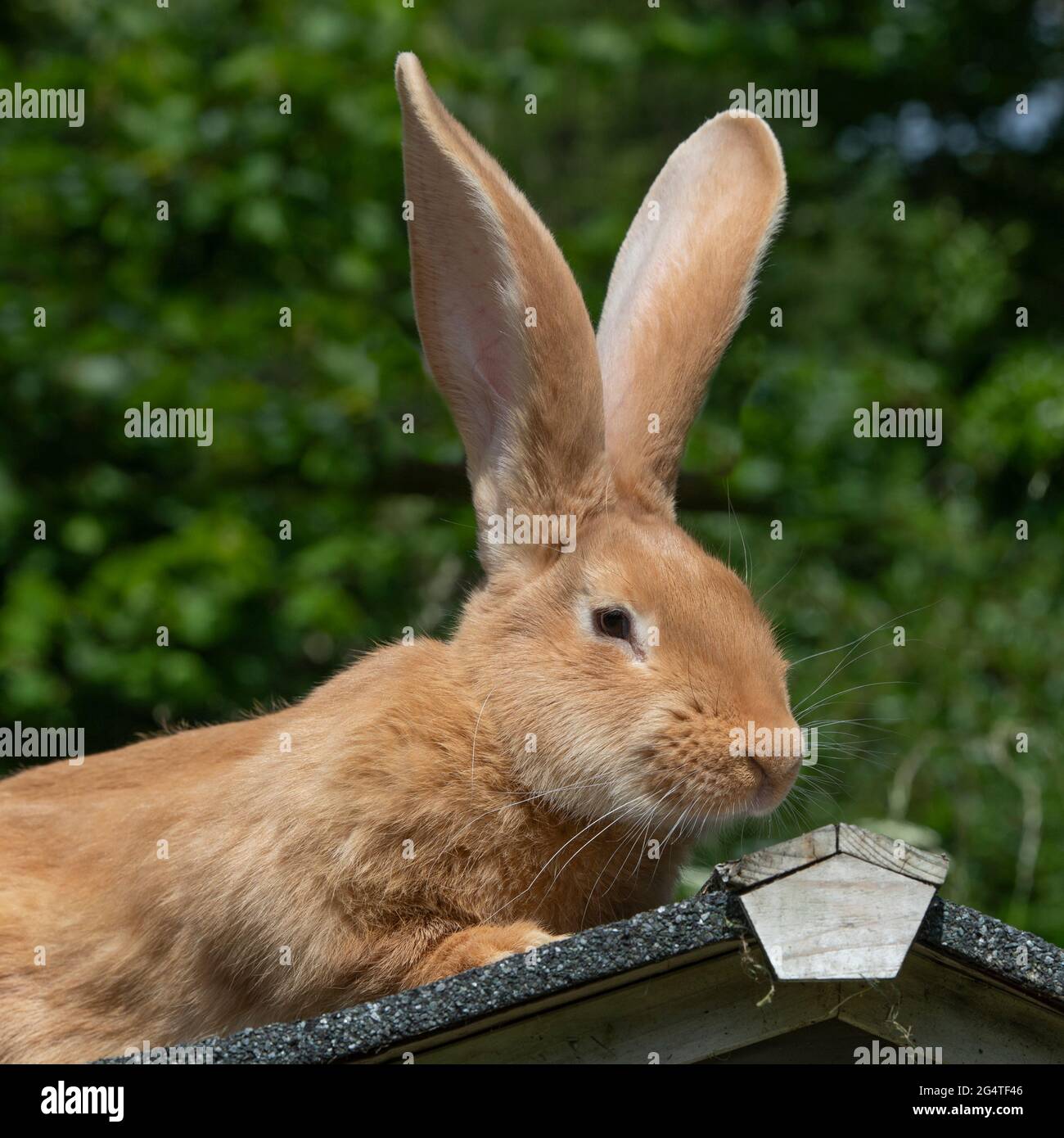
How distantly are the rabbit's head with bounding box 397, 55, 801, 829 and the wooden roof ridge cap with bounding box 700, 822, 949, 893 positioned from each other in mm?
551

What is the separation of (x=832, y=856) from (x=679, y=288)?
180cm

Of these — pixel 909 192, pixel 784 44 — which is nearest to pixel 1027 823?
pixel 784 44

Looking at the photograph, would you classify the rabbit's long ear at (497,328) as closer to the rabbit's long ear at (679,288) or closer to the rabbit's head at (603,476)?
the rabbit's head at (603,476)

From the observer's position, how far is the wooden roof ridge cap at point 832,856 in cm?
207

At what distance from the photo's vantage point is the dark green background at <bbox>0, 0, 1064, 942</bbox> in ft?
18.7

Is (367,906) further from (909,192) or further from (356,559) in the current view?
(909,192)

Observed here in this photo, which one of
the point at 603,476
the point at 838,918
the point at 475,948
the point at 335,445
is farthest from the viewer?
the point at 335,445

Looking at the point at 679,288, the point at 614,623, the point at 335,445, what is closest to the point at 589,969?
the point at 614,623

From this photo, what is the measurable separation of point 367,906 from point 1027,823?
10.3 feet

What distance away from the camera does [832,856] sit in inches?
81.6

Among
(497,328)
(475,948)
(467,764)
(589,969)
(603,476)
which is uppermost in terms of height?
(497,328)

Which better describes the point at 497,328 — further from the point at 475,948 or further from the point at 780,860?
the point at 780,860

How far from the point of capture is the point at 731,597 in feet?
9.80

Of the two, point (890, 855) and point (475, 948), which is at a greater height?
point (890, 855)
